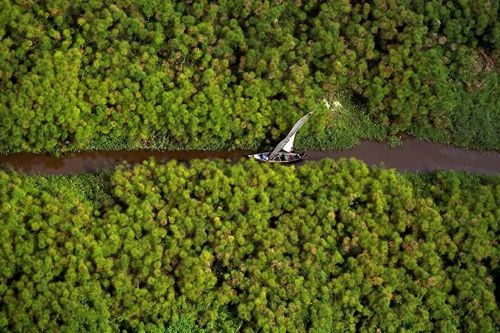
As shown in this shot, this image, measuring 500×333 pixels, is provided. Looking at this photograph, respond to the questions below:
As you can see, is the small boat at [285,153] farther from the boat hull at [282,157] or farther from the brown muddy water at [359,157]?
the brown muddy water at [359,157]

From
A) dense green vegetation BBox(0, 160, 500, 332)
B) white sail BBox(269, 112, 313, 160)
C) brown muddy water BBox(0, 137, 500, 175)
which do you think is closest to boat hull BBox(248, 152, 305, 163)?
white sail BBox(269, 112, 313, 160)

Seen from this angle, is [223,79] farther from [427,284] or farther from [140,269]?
[427,284]

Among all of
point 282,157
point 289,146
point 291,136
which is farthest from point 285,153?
point 291,136

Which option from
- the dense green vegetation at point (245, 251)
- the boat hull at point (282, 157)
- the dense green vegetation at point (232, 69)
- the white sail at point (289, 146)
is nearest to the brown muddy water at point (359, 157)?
the dense green vegetation at point (232, 69)

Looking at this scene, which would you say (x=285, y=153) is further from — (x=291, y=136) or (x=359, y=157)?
(x=359, y=157)

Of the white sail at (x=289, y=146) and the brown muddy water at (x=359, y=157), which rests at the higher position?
the white sail at (x=289, y=146)

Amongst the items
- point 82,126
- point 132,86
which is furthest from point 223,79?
point 82,126
